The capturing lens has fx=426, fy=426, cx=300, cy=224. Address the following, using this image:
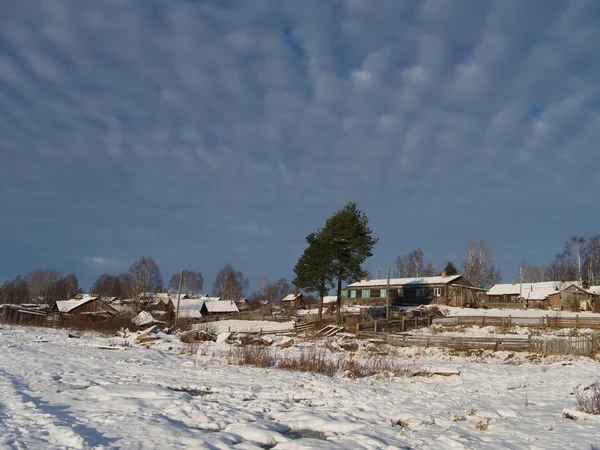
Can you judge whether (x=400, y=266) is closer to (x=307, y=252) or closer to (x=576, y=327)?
(x=307, y=252)

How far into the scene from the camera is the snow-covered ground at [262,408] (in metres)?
6.78

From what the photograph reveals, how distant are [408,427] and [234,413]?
11.3 feet

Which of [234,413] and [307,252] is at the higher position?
[307,252]

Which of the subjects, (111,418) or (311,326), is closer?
(111,418)

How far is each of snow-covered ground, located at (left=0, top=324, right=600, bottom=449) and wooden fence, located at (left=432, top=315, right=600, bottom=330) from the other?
853 inches

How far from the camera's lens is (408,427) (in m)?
8.24

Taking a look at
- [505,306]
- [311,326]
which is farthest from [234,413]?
[505,306]

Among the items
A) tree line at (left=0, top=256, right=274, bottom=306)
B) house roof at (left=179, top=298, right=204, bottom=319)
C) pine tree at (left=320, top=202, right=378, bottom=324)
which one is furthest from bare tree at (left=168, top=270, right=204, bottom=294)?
pine tree at (left=320, top=202, right=378, bottom=324)

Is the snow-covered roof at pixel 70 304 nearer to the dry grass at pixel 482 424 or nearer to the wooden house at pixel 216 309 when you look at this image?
the wooden house at pixel 216 309

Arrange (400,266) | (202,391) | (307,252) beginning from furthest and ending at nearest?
1. (400,266)
2. (307,252)
3. (202,391)

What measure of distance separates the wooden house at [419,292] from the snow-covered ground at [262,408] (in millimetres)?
44180

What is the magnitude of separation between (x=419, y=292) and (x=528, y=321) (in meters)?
23.3

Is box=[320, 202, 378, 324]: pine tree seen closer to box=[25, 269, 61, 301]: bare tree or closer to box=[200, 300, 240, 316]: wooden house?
box=[200, 300, 240, 316]: wooden house

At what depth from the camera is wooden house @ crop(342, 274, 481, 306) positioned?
59.9 metres
